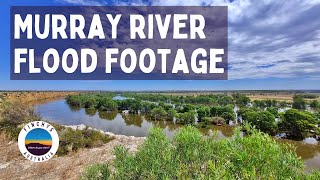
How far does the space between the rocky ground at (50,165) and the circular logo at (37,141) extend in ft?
1.61

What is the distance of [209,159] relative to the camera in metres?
3.46

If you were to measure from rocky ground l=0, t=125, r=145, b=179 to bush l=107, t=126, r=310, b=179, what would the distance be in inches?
193

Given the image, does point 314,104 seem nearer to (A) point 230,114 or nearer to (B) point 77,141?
(A) point 230,114

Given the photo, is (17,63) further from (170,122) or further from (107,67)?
(170,122)

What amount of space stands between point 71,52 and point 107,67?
1095mm

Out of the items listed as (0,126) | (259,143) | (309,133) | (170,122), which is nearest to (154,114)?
(170,122)

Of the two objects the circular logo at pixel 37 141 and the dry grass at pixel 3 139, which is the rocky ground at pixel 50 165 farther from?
the dry grass at pixel 3 139

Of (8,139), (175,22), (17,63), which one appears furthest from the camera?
(8,139)

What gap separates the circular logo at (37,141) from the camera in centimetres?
879

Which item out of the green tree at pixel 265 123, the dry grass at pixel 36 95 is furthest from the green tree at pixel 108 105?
the green tree at pixel 265 123

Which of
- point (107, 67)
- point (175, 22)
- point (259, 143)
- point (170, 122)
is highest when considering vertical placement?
point (175, 22)

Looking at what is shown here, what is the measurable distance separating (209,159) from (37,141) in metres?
6.91

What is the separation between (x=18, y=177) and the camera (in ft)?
28.2

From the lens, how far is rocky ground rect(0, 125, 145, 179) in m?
8.70
